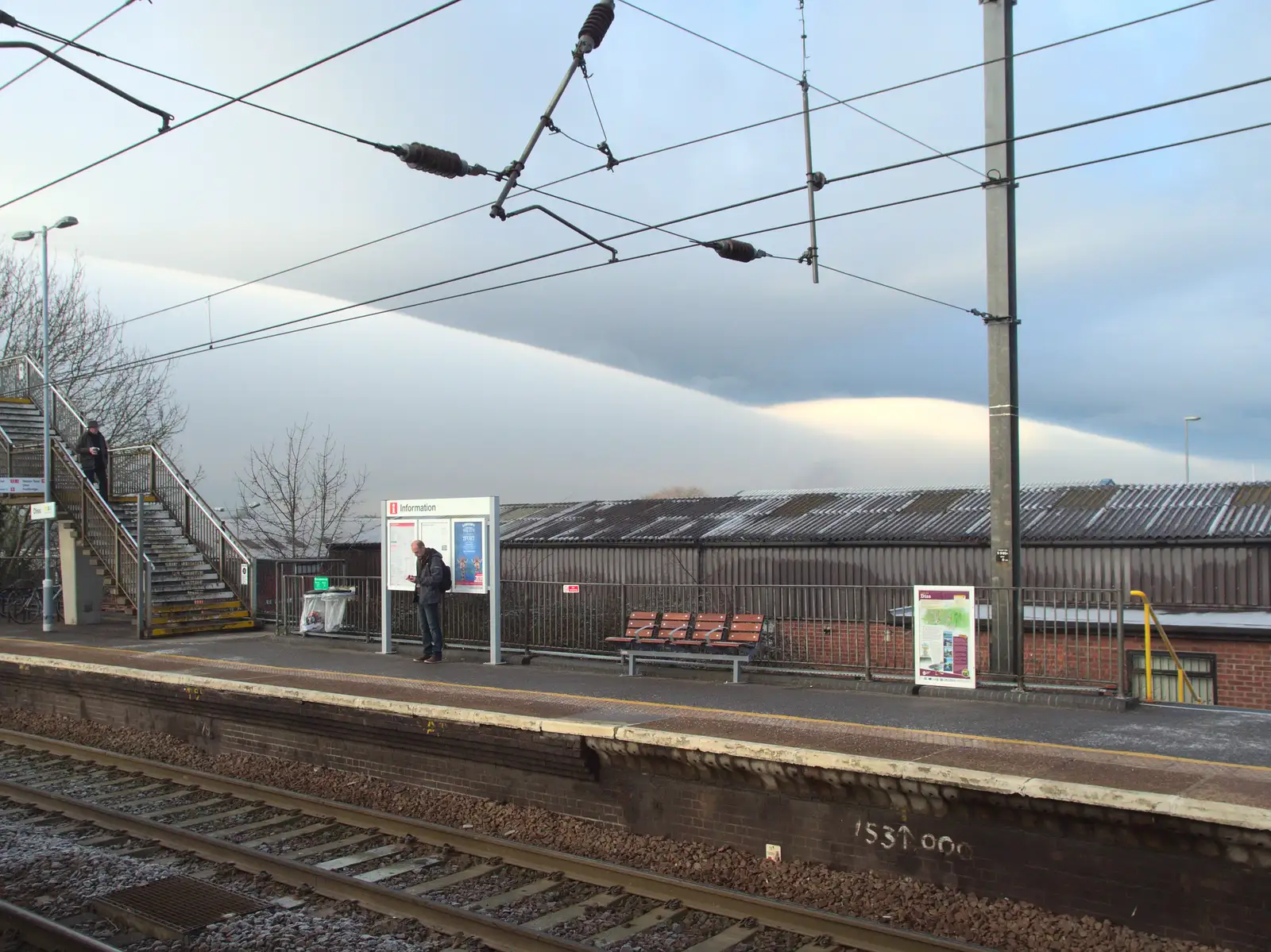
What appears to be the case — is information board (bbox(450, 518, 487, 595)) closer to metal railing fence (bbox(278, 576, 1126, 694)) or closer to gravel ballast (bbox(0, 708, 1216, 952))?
metal railing fence (bbox(278, 576, 1126, 694))

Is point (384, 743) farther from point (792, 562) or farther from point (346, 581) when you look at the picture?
point (792, 562)

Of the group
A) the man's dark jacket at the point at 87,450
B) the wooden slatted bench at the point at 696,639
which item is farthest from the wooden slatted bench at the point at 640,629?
the man's dark jacket at the point at 87,450

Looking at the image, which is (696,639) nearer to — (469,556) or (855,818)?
(469,556)

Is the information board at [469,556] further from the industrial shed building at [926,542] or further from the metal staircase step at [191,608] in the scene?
the metal staircase step at [191,608]

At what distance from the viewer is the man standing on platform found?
14.7 m

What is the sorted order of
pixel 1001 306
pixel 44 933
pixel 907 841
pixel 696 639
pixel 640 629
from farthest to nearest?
pixel 640 629
pixel 696 639
pixel 1001 306
pixel 907 841
pixel 44 933

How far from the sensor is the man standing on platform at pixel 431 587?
14.7 meters

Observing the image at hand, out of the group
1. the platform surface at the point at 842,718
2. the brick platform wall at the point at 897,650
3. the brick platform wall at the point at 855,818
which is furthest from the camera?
the brick platform wall at the point at 897,650

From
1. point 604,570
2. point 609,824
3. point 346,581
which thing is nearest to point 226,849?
point 609,824

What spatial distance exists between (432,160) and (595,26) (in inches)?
76.1

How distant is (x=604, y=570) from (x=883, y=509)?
827 cm

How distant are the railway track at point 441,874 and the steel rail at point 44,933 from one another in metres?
1.63

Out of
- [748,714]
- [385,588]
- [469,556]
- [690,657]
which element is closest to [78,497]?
[385,588]

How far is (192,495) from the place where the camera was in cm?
2191
